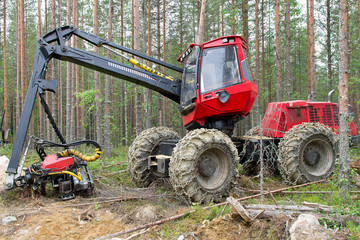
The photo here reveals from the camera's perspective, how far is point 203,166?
5258mm

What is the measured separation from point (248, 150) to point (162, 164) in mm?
2359

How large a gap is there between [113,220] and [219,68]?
3.60m

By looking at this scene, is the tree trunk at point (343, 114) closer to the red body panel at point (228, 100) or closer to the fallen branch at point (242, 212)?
the red body panel at point (228, 100)

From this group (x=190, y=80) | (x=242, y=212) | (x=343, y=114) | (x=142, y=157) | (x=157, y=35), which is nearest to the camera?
(x=242, y=212)

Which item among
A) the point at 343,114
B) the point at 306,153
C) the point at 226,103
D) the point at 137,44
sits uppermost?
the point at 137,44

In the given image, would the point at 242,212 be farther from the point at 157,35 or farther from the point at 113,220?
the point at 157,35

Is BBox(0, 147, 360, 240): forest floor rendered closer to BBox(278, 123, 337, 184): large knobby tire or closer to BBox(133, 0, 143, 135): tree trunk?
BBox(278, 123, 337, 184): large knobby tire

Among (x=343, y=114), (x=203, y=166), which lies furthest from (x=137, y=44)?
(x=343, y=114)

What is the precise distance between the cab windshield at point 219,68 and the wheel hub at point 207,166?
1.40m

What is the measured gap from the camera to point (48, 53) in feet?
17.7

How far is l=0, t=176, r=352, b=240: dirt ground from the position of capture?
11.3ft

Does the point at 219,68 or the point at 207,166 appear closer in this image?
the point at 207,166

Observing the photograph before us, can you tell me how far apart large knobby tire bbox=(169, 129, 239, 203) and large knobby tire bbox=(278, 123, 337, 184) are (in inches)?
66.9

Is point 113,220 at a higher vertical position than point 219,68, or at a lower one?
lower
